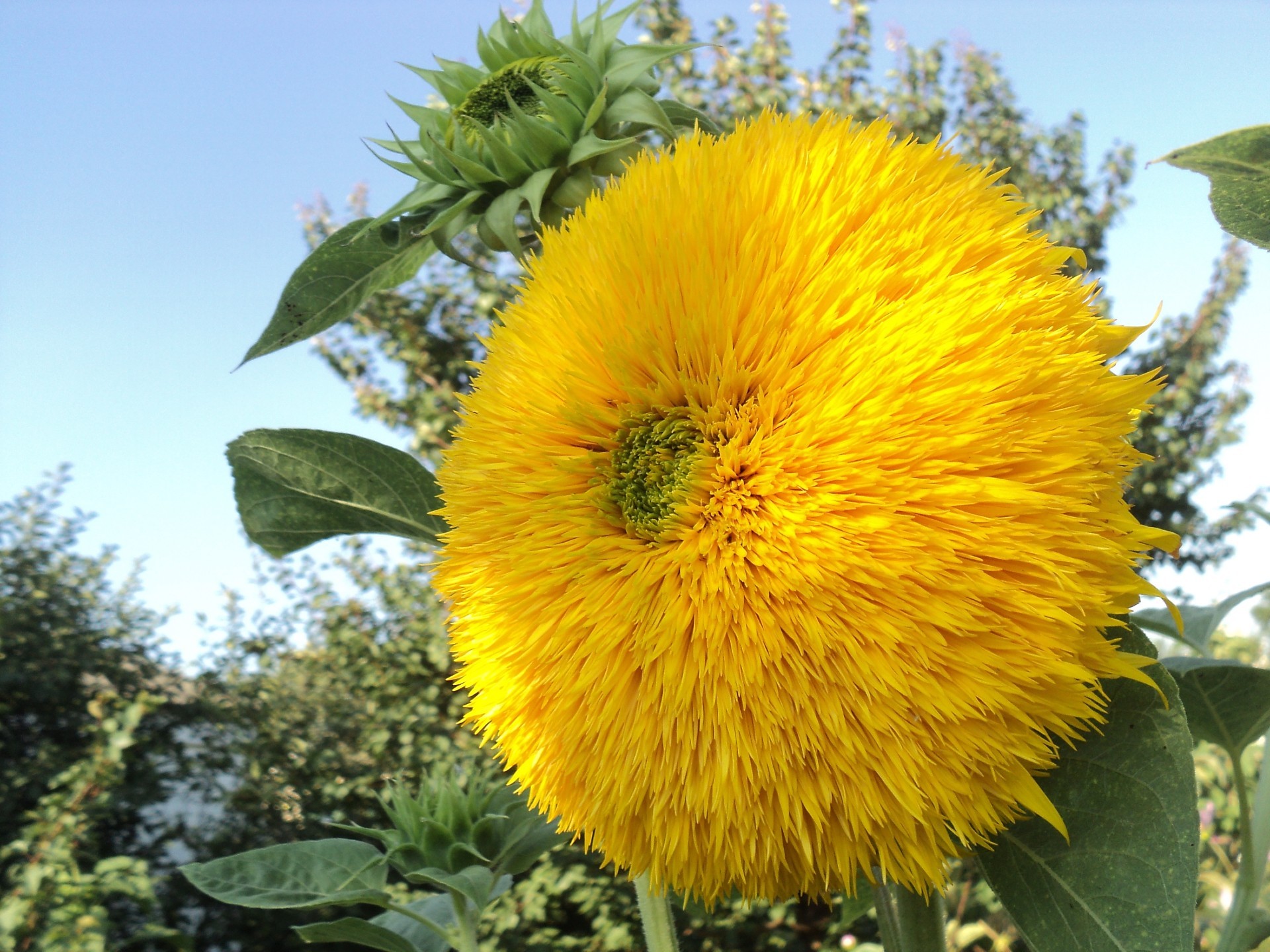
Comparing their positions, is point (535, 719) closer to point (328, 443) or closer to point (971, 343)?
point (971, 343)

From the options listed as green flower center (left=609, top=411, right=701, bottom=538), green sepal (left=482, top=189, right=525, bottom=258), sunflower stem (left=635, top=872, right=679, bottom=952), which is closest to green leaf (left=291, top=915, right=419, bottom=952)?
sunflower stem (left=635, top=872, right=679, bottom=952)

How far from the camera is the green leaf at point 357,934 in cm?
80

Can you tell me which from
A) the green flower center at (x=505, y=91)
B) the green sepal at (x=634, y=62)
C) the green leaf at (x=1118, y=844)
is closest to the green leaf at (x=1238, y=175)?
the green leaf at (x=1118, y=844)

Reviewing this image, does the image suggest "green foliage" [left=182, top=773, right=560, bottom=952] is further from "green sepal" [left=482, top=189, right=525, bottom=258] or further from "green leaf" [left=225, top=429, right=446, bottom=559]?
"green sepal" [left=482, top=189, right=525, bottom=258]

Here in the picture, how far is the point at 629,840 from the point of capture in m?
0.55

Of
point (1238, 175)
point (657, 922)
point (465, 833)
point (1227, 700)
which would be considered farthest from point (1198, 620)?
point (465, 833)

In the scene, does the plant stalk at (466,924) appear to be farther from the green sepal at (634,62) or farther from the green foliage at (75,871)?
the green foliage at (75,871)

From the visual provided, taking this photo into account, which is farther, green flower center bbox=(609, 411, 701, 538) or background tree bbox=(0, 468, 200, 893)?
background tree bbox=(0, 468, 200, 893)

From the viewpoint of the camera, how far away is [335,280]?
2.87ft

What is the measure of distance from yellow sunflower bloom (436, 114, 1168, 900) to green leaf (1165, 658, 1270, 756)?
0.37m

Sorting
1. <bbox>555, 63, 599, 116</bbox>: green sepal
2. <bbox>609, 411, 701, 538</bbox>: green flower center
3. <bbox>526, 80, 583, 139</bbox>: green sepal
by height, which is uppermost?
<bbox>555, 63, 599, 116</bbox>: green sepal

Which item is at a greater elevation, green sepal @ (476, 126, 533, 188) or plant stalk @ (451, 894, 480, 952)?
green sepal @ (476, 126, 533, 188)

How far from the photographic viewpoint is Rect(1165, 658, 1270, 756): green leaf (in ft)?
2.66

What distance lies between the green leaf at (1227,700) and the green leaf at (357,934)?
77cm
